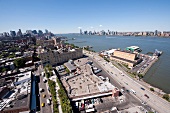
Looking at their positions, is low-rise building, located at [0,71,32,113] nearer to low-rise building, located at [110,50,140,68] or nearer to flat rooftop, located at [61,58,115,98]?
flat rooftop, located at [61,58,115,98]

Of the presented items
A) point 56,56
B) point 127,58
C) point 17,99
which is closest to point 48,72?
point 56,56

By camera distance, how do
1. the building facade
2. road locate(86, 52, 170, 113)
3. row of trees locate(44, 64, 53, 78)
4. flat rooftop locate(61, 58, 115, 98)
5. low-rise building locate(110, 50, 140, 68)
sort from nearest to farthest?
1. road locate(86, 52, 170, 113)
2. flat rooftop locate(61, 58, 115, 98)
3. row of trees locate(44, 64, 53, 78)
4. the building facade
5. low-rise building locate(110, 50, 140, 68)

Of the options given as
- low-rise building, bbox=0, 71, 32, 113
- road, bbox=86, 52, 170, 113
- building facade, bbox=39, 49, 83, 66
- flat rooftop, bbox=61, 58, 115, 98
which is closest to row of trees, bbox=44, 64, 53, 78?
flat rooftop, bbox=61, 58, 115, 98

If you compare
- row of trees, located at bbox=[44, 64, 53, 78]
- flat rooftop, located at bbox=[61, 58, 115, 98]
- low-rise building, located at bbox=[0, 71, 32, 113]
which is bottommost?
flat rooftop, located at bbox=[61, 58, 115, 98]

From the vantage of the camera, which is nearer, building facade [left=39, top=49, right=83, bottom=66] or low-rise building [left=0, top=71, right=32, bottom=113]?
low-rise building [left=0, top=71, right=32, bottom=113]

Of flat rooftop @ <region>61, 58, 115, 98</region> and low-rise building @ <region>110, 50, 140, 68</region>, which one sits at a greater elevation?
low-rise building @ <region>110, 50, 140, 68</region>

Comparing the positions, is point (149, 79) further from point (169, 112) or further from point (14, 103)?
point (14, 103)

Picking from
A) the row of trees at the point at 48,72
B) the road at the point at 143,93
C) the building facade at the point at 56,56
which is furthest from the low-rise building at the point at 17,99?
the road at the point at 143,93

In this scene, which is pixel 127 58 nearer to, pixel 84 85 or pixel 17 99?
pixel 84 85

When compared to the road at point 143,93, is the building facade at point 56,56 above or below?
above

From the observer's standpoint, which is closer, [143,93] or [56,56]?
[143,93]

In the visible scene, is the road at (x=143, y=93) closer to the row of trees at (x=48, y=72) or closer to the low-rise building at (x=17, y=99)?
the row of trees at (x=48, y=72)

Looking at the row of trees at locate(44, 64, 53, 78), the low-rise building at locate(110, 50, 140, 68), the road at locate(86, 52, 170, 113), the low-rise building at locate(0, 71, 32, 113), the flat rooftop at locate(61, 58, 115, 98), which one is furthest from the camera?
the low-rise building at locate(110, 50, 140, 68)
